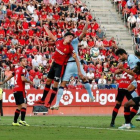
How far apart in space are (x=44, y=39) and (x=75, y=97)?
191 inches

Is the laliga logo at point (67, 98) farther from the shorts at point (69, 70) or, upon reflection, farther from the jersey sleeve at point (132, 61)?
the jersey sleeve at point (132, 61)

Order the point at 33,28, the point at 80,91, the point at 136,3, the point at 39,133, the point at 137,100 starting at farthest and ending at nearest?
1. the point at 136,3
2. the point at 33,28
3. the point at 80,91
4. the point at 137,100
5. the point at 39,133

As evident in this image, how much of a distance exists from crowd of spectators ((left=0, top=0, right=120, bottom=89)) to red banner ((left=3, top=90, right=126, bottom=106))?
344 mm

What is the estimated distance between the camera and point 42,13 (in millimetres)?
41625

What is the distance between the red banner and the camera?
35969 millimetres

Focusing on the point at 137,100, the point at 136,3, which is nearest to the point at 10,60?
the point at 136,3

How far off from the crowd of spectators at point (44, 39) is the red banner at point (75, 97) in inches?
13.5

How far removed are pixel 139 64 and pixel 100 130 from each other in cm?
233

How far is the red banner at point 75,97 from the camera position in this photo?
36.0 metres

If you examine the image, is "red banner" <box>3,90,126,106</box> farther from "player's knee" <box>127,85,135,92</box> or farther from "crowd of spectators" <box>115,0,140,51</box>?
"player's knee" <box>127,85,135,92</box>

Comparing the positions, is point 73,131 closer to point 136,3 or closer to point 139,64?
point 139,64

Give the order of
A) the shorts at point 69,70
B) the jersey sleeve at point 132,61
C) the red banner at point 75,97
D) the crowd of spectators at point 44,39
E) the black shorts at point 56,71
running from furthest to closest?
the crowd of spectators at point 44,39 < the red banner at point 75,97 < the shorts at point 69,70 < the black shorts at point 56,71 < the jersey sleeve at point 132,61

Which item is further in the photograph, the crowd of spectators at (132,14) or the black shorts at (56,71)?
the crowd of spectators at (132,14)

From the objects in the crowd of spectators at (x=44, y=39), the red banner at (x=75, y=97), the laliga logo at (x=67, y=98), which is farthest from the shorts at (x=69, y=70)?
the laliga logo at (x=67, y=98)
